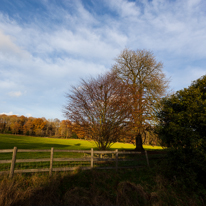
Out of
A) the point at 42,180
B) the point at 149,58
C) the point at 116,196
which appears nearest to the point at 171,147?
the point at 116,196

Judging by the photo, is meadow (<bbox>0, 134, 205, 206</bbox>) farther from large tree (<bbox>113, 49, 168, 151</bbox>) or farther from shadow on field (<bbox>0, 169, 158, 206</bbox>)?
large tree (<bbox>113, 49, 168, 151</bbox>)

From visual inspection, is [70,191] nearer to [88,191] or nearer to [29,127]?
[88,191]

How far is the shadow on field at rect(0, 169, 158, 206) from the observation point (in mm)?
5793

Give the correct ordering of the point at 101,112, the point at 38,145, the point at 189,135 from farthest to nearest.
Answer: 1. the point at 38,145
2. the point at 101,112
3. the point at 189,135

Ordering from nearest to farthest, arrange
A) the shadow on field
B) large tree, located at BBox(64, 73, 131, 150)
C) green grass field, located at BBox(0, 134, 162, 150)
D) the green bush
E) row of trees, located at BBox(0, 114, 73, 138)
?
the shadow on field, the green bush, large tree, located at BBox(64, 73, 131, 150), green grass field, located at BBox(0, 134, 162, 150), row of trees, located at BBox(0, 114, 73, 138)

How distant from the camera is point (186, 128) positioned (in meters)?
7.75

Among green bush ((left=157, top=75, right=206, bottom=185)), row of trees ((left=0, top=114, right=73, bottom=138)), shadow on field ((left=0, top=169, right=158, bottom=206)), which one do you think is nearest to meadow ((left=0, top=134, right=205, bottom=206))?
shadow on field ((left=0, top=169, right=158, bottom=206))

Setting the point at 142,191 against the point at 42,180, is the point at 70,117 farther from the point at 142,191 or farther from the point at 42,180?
the point at 142,191

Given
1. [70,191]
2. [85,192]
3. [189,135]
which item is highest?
[189,135]

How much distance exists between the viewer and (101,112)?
13516 millimetres

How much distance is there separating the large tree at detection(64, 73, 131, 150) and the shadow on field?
5.39m

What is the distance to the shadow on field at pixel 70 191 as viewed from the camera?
5.79m

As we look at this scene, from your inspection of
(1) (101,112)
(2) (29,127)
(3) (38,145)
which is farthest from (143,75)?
(2) (29,127)

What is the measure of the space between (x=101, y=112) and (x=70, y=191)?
7815mm
